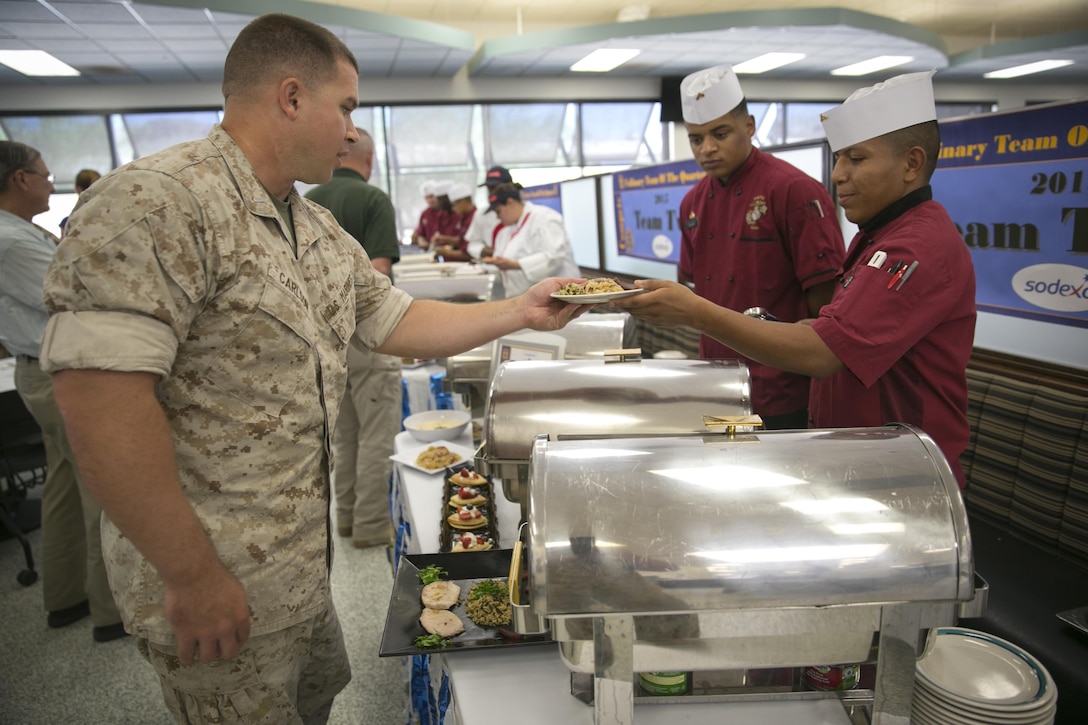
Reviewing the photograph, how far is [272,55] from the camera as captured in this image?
994 millimetres

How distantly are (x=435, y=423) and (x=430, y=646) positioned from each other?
4.19ft

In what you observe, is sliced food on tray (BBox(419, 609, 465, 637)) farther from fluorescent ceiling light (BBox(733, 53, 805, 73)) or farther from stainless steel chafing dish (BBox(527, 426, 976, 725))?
fluorescent ceiling light (BBox(733, 53, 805, 73))

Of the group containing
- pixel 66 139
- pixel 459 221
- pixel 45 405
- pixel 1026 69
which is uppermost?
pixel 1026 69

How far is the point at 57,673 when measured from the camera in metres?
2.30

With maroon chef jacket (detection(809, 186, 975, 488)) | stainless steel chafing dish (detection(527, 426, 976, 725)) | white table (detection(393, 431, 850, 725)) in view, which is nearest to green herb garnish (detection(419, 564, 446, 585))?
white table (detection(393, 431, 850, 725))

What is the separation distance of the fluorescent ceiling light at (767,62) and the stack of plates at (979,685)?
28.2 feet

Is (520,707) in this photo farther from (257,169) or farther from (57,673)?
(57,673)

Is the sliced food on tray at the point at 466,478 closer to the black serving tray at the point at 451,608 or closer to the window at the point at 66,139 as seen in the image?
the black serving tray at the point at 451,608

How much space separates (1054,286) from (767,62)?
8.19 meters

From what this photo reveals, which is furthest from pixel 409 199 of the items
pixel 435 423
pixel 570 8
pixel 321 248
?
pixel 321 248

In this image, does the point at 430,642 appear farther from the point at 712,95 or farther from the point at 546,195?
the point at 546,195

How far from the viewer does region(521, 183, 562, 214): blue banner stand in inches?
265

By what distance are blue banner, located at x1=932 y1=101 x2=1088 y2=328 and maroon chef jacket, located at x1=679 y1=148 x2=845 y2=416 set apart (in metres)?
0.53

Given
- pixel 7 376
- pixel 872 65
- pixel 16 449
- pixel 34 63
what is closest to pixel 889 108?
pixel 16 449
